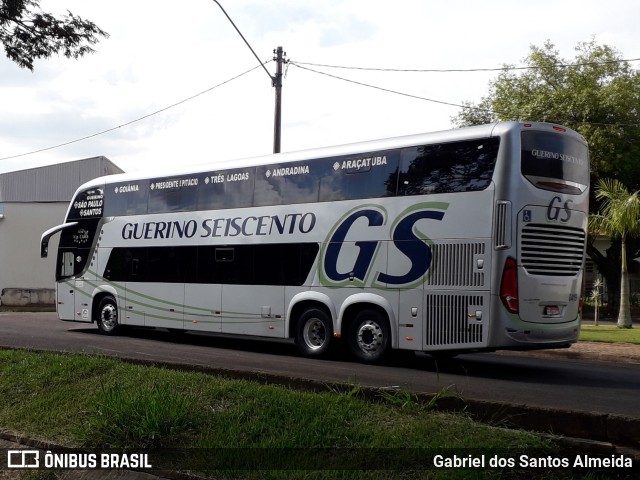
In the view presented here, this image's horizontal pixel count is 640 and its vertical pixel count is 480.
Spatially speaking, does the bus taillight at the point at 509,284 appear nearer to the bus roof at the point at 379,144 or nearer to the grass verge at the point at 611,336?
the bus roof at the point at 379,144

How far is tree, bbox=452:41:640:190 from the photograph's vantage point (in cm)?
2870

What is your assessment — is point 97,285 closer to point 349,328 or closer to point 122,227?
Answer: point 122,227

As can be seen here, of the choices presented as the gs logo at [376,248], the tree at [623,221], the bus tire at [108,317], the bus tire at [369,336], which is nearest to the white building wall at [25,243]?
the bus tire at [108,317]

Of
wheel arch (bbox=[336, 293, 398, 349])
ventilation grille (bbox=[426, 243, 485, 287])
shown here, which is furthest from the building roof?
ventilation grille (bbox=[426, 243, 485, 287])

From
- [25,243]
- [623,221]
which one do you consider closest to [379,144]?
[623,221]

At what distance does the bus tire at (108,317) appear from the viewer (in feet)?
59.7

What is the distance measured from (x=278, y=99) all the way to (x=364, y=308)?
9813 millimetres

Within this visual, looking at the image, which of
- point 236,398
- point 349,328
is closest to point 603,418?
point 236,398

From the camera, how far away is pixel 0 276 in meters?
36.7

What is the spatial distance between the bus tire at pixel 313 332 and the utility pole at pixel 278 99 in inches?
303

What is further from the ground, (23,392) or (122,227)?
(122,227)

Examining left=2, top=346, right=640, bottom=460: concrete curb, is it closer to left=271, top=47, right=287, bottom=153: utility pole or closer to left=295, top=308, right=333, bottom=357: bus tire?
left=295, top=308, right=333, bottom=357: bus tire

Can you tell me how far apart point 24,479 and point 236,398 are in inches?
82.8

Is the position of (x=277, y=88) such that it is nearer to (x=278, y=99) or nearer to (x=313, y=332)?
(x=278, y=99)
